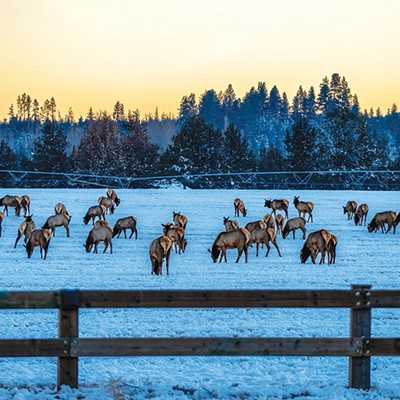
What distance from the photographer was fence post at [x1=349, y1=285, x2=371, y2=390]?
7445mm

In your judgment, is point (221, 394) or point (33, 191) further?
point (33, 191)

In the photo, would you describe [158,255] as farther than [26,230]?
No

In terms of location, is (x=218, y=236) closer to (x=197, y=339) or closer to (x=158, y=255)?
(x=158, y=255)

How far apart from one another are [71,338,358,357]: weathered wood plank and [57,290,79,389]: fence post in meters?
0.12

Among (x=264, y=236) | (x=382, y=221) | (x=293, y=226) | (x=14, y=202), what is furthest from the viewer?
(x=14, y=202)

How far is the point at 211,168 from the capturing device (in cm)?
6975

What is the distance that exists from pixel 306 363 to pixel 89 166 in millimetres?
69269

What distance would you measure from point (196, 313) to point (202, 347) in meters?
5.76

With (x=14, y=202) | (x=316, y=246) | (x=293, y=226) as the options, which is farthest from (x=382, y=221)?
(x=14, y=202)

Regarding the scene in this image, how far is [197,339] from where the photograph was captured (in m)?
7.42

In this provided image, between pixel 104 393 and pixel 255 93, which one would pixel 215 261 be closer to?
pixel 104 393

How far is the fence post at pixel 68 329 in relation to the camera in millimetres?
7266

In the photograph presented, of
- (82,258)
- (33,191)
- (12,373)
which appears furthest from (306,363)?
(33,191)

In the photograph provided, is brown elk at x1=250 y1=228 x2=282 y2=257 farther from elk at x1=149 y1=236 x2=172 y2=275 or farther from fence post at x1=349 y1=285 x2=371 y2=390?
fence post at x1=349 y1=285 x2=371 y2=390
